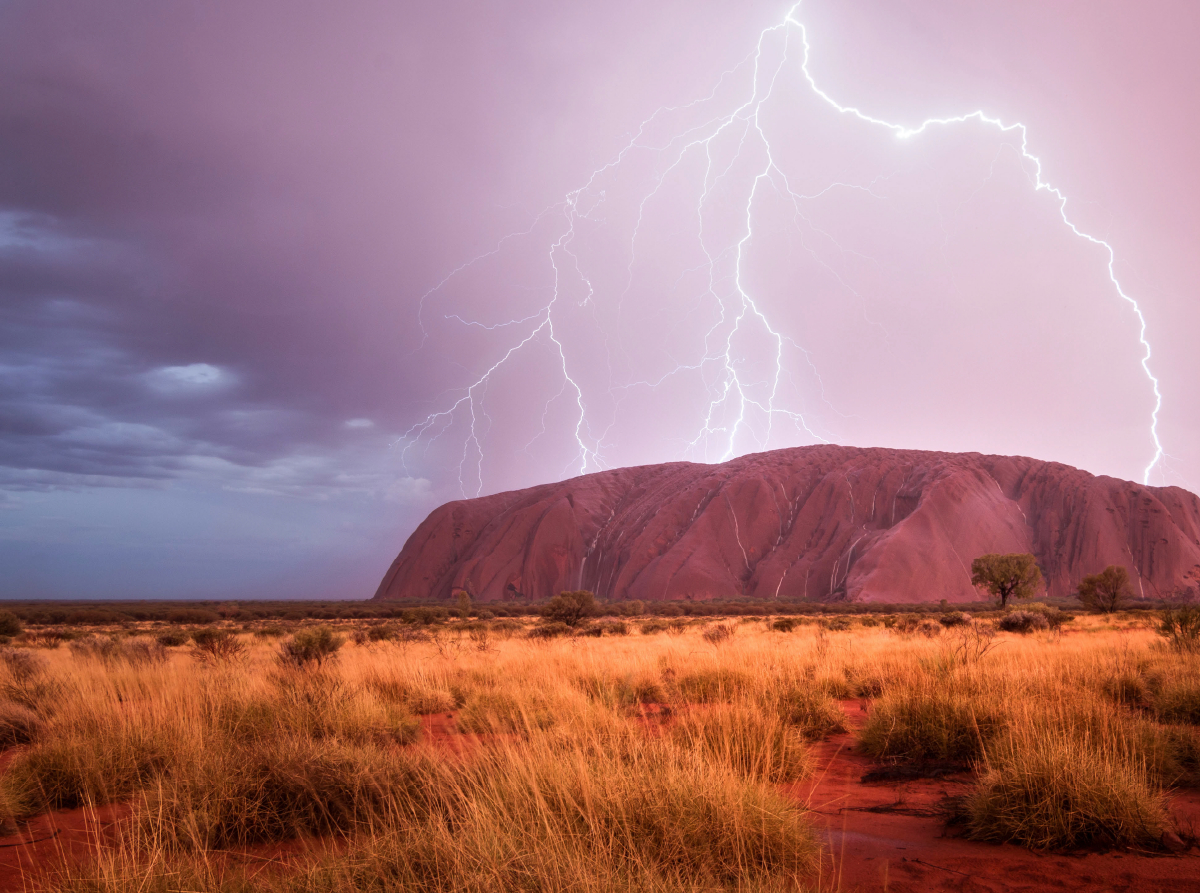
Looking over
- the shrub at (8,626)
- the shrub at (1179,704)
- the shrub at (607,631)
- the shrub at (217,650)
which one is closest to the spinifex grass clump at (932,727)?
the shrub at (1179,704)

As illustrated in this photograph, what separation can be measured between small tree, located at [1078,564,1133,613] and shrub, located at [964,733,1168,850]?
146 ft

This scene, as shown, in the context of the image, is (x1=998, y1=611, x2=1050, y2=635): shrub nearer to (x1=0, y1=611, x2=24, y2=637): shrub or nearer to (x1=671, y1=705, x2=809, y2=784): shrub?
(x1=671, y1=705, x2=809, y2=784): shrub

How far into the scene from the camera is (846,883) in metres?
3.16

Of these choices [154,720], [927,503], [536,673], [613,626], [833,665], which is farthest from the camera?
[927,503]

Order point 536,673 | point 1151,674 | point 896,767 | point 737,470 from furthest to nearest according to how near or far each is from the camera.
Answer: point 737,470
point 536,673
point 1151,674
point 896,767

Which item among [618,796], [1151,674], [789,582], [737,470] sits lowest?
[789,582]

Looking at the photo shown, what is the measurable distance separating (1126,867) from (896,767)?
87.0 inches

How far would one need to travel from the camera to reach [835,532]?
7000 cm

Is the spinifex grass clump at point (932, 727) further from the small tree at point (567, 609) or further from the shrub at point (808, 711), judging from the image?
the small tree at point (567, 609)

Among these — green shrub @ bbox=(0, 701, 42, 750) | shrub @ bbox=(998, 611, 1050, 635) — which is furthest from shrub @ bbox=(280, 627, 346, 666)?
shrub @ bbox=(998, 611, 1050, 635)

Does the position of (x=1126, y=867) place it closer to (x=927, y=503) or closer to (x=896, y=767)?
(x=896, y=767)

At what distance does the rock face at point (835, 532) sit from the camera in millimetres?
64375

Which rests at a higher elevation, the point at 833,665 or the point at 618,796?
the point at 618,796

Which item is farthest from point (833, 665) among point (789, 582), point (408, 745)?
point (789, 582)
